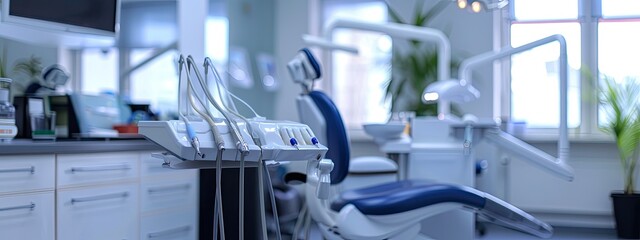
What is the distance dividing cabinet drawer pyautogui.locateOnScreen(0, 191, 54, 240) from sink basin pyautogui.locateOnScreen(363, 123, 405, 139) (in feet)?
5.62

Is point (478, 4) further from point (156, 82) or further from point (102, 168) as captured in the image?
point (102, 168)

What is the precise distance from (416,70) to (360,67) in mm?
820

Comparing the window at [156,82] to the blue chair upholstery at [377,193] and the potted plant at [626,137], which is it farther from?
the potted plant at [626,137]

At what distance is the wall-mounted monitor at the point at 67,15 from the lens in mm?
2705

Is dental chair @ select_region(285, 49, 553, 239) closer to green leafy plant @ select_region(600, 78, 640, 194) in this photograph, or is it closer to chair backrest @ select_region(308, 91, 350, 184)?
chair backrest @ select_region(308, 91, 350, 184)

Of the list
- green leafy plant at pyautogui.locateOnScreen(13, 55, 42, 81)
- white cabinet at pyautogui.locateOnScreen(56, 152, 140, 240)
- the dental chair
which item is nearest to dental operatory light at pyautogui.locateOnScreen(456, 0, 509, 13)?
the dental chair

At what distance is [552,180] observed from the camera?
17.3 ft

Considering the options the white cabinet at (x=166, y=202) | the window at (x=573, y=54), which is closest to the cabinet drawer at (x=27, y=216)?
the white cabinet at (x=166, y=202)

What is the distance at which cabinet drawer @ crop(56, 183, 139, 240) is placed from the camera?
2473 mm

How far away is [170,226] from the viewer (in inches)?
125

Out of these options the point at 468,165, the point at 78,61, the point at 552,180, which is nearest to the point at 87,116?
the point at 78,61

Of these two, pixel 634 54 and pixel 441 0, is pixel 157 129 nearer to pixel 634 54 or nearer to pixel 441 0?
pixel 441 0

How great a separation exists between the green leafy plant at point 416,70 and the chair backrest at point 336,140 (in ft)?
8.15

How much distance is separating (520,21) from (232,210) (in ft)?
11.7
